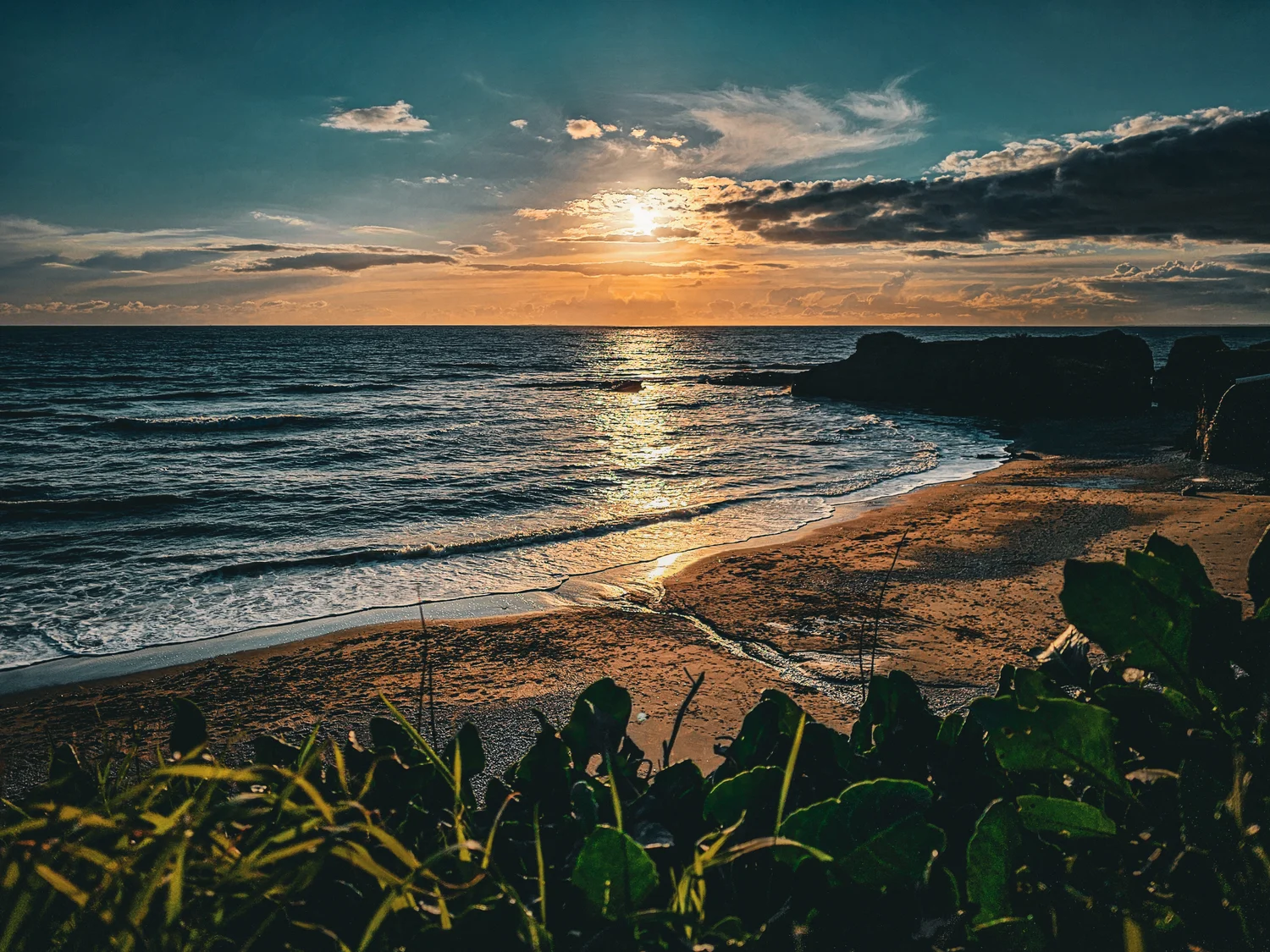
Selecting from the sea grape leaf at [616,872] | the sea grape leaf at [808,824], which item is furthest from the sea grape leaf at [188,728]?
the sea grape leaf at [808,824]

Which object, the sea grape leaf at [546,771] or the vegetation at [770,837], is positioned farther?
the sea grape leaf at [546,771]

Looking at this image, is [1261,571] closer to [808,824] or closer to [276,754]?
[808,824]

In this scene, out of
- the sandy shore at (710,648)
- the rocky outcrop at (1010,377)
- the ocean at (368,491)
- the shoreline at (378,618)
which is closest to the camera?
the sandy shore at (710,648)

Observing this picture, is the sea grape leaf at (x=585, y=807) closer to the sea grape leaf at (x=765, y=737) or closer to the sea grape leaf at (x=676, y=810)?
the sea grape leaf at (x=676, y=810)

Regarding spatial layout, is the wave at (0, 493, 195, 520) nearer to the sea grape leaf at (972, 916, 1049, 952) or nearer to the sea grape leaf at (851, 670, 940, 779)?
the sea grape leaf at (851, 670, 940, 779)

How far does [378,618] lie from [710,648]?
11.3 ft

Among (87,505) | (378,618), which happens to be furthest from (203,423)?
(378,618)

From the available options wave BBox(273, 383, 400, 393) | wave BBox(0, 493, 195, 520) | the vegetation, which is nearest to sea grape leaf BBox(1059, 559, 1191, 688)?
the vegetation

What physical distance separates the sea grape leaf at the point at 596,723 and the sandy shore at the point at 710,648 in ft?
9.46

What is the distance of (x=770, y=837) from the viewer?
1.98 ft

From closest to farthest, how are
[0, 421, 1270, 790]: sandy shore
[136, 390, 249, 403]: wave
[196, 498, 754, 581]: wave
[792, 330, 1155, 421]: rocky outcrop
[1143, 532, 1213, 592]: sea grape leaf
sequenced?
[1143, 532, 1213, 592]: sea grape leaf
[0, 421, 1270, 790]: sandy shore
[196, 498, 754, 581]: wave
[792, 330, 1155, 421]: rocky outcrop
[136, 390, 249, 403]: wave

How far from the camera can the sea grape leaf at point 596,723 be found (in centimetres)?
95

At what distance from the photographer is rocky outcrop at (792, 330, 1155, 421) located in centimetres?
2631

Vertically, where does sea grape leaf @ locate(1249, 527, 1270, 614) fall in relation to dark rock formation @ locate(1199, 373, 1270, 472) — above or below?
above
